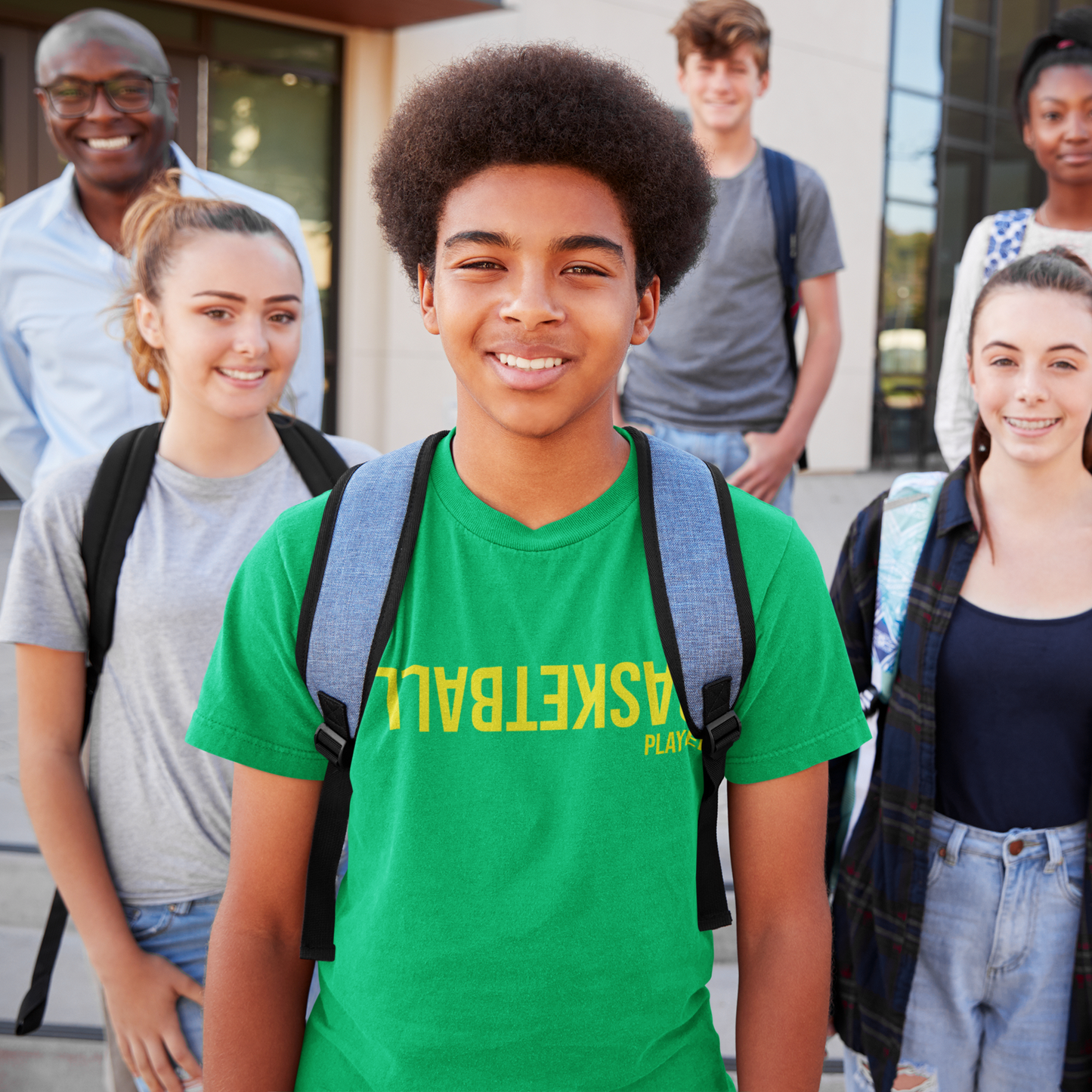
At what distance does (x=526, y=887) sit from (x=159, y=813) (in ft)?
3.00

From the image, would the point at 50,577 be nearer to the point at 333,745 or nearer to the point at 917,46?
the point at 333,745

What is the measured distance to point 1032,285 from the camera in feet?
7.09

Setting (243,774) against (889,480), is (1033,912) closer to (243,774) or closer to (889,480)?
(243,774)

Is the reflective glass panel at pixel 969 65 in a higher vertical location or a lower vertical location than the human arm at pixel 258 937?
higher

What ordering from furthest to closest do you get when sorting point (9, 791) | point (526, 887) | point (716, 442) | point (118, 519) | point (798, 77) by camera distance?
point (798, 77), point (9, 791), point (716, 442), point (118, 519), point (526, 887)

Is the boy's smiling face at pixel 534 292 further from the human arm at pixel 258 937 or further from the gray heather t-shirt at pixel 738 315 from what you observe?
the gray heather t-shirt at pixel 738 315

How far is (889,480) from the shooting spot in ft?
38.0

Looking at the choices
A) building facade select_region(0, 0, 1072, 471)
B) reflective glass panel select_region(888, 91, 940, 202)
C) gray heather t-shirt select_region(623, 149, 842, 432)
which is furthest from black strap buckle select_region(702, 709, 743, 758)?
reflective glass panel select_region(888, 91, 940, 202)

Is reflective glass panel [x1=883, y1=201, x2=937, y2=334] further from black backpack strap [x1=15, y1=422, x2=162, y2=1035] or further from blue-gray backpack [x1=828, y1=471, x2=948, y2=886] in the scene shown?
black backpack strap [x1=15, y1=422, x2=162, y2=1035]

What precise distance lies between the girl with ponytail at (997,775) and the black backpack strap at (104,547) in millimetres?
1362

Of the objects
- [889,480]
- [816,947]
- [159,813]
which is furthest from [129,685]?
[889,480]

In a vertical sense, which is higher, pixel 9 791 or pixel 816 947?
pixel 816 947

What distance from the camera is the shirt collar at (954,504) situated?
2.15 m

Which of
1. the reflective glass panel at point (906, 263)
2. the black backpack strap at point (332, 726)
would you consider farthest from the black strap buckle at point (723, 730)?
the reflective glass panel at point (906, 263)
